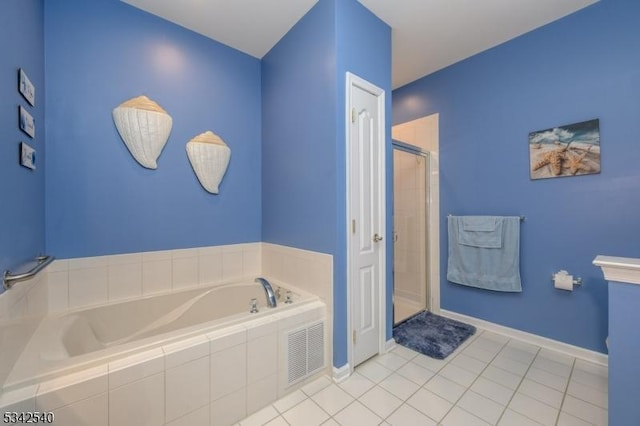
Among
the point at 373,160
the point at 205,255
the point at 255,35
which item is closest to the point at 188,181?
the point at 205,255

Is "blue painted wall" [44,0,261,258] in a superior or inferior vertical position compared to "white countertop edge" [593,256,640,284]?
superior

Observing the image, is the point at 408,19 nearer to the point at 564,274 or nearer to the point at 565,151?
the point at 565,151

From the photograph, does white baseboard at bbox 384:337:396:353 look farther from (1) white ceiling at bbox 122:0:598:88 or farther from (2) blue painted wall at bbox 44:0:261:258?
(1) white ceiling at bbox 122:0:598:88

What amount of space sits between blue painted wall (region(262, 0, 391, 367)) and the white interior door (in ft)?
0.34

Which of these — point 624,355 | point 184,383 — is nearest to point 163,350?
point 184,383

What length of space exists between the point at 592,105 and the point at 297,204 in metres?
2.44

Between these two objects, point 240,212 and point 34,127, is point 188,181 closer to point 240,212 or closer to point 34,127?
point 240,212

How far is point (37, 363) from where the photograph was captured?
3.53 ft

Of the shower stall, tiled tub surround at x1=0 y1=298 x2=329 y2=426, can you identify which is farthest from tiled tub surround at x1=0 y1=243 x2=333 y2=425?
the shower stall

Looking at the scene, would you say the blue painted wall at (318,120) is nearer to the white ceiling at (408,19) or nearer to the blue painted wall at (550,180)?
the white ceiling at (408,19)

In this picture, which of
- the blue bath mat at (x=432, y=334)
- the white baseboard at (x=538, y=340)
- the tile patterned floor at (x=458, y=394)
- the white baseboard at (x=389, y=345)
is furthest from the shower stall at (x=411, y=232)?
the tile patterned floor at (x=458, y=394)

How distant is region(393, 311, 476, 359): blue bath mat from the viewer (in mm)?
2125

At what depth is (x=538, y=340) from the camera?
2178mm

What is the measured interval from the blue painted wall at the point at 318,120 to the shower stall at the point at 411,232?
44.8 inches
